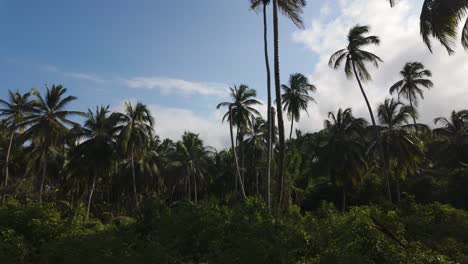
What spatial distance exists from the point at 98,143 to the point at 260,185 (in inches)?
866

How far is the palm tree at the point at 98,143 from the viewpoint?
33188 mm

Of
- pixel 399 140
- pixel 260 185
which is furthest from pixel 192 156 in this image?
pixel 399 140

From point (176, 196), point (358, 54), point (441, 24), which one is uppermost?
point (358, 54)

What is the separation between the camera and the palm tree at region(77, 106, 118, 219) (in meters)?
33.2

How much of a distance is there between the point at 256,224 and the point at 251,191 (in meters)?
40.0

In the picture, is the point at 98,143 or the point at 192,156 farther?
the point at 192,156

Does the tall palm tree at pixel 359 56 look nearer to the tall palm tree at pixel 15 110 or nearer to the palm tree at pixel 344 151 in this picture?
the palm tree at pixel 344 151

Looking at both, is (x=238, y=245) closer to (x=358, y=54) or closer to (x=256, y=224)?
(x=256, y=224)

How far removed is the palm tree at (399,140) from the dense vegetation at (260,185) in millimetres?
99

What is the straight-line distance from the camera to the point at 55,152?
3884cm

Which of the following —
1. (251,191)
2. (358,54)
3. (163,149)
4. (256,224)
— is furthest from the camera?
(163,149)

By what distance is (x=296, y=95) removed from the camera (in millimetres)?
36094

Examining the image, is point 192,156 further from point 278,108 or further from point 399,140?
point 278,108

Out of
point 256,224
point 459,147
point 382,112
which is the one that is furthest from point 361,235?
point 459,147
